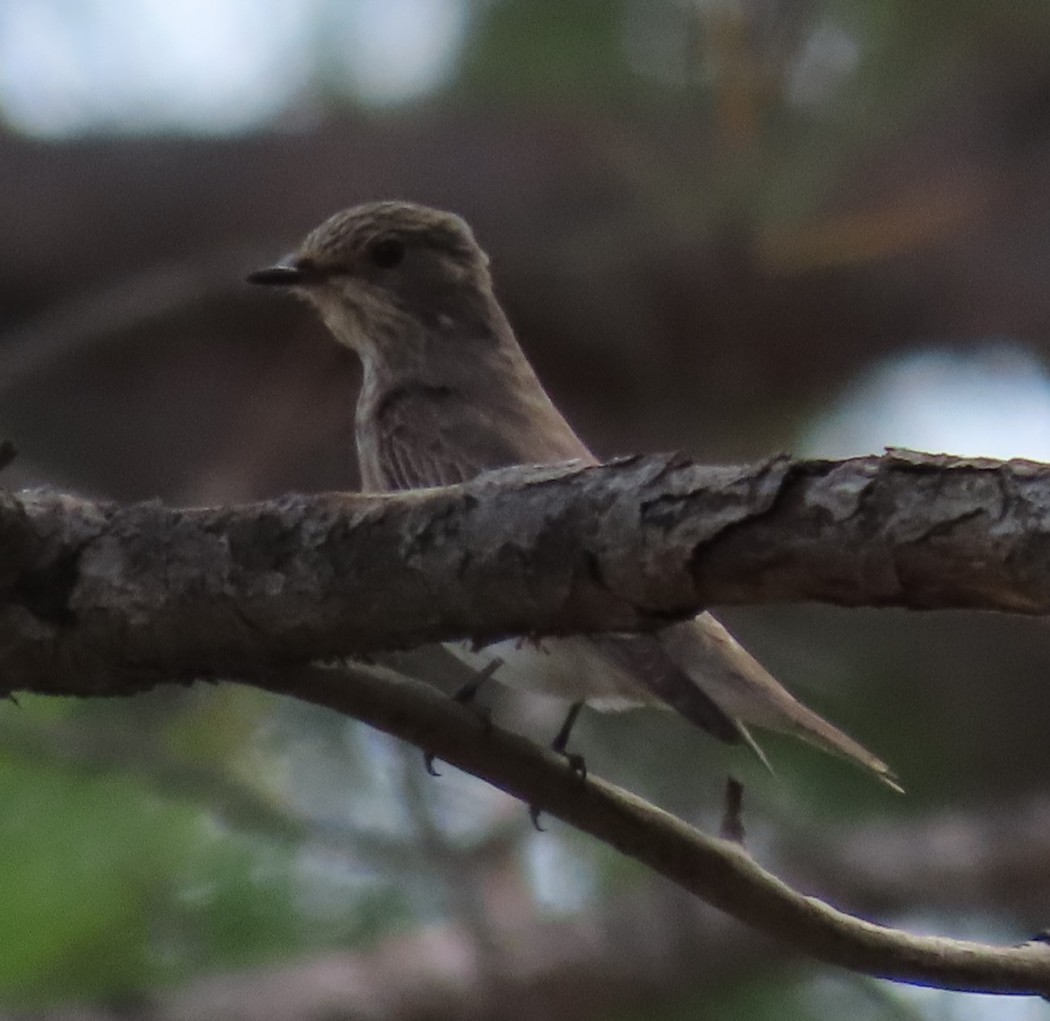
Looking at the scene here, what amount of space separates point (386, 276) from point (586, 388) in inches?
73.8

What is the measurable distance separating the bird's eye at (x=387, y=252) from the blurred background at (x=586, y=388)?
609 mm

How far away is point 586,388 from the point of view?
637cm

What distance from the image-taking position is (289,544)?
2.30 m

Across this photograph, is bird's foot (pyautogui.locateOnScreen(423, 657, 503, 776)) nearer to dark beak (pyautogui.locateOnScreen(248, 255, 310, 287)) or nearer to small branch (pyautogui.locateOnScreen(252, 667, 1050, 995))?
small branch (pyautogui.locateOnScreen(252, 667, 1050, 995))

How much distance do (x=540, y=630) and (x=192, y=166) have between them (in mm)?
4407

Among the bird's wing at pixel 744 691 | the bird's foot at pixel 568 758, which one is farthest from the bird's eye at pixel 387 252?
the bird's wing at pixel 744 691

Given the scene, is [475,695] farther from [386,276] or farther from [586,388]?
[586,388]

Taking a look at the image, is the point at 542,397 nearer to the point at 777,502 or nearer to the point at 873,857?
the point at 873,857

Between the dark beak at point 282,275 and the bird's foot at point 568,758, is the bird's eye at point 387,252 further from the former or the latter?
the bird's foot at point 568,758

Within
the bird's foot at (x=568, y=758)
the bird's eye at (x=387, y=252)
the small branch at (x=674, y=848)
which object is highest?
the bird's eye at (x=387, y=252)

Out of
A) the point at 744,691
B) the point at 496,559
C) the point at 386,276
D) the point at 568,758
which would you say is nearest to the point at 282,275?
the point at 386,276

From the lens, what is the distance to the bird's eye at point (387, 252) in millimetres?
4559

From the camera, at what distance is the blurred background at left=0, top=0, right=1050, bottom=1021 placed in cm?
522

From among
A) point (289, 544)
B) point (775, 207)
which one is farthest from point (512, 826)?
point (289, 544)
